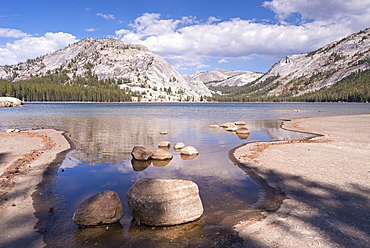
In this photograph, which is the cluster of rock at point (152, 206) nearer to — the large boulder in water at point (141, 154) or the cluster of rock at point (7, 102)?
the large boulder in water at point (141, 154)

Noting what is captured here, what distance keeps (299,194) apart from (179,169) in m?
8.40

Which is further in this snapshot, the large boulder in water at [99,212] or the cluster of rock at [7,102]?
the cluster of rock at [7,102]

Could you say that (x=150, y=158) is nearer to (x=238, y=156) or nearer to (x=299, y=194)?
(x=238, y=156)

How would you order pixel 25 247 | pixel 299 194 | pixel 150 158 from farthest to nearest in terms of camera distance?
pixel 150 158, pixel 299 194, pixel 25 247

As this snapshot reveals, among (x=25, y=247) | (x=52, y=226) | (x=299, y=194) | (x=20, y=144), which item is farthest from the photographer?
(x=20, y=144)

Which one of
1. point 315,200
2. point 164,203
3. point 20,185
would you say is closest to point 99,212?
point 164,203

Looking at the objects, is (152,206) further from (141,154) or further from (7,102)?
(7,102)

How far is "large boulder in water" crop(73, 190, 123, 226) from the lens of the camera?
9.43m

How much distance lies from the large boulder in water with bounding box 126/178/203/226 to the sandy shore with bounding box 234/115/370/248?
211 centimetres

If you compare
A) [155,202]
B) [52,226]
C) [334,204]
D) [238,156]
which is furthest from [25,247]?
[238,156]

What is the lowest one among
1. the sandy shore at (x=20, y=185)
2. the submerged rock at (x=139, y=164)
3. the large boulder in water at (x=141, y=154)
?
the submerged rock at (x=139, y=164)

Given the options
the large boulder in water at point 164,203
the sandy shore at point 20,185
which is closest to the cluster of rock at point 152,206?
the large boulder in water at point 164,203

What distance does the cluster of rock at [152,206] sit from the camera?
945 centimetres

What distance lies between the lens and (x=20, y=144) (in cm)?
2541
